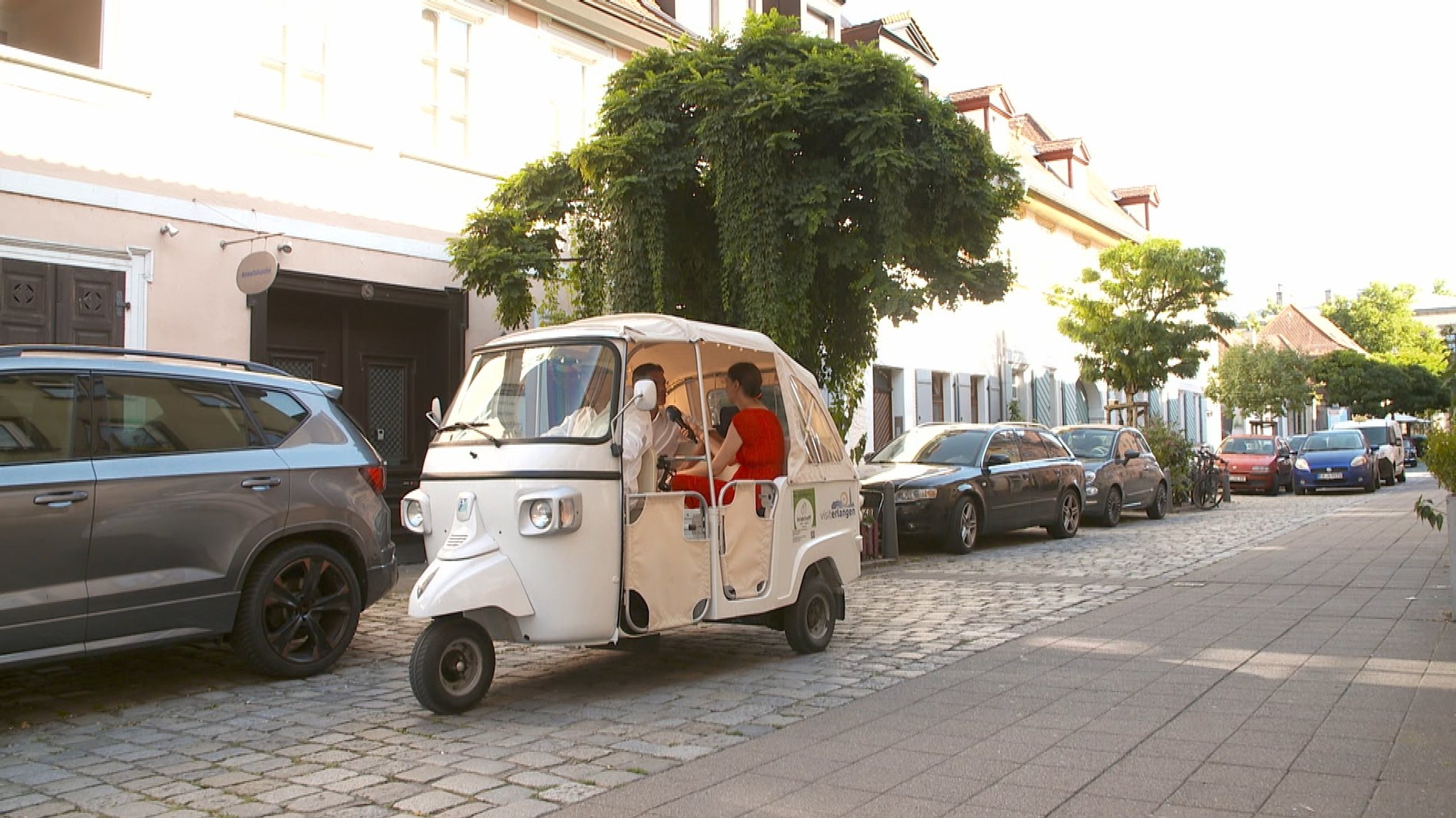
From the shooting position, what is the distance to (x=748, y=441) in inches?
302

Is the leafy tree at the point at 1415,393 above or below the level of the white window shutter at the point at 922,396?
above

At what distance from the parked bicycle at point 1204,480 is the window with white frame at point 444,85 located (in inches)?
624

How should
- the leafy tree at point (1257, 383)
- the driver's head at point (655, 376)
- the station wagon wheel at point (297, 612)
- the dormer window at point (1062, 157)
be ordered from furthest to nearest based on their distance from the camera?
the leafy tree at point (1257, 383), the dormer window at point (1062, 157), the driver's head at point (655, 376), the station wagon wheel at point (297, 612)

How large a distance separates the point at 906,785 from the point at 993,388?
89.1 ft

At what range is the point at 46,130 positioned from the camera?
11.2 metres

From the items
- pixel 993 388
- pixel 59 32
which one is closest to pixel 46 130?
pixel 59 32

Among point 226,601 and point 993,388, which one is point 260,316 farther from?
point 993,388

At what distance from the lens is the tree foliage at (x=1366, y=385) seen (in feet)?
230

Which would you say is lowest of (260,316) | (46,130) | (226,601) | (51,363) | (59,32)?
(226,601)

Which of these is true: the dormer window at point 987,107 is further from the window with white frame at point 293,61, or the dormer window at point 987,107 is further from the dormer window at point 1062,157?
the window with white frame at point 293,61

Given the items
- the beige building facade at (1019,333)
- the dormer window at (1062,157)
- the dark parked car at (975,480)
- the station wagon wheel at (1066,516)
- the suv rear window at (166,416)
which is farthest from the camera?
the dormer window at (1062,157)

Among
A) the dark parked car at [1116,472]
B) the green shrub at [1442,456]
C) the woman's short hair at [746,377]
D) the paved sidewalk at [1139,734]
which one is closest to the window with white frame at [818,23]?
the dark parked car at [1116,472]

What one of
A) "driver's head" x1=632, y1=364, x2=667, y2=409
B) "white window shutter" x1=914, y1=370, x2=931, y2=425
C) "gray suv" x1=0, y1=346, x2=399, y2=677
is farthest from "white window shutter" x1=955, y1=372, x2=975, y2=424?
"gray suv" x1=0, y1=346, x2=399, y2=677

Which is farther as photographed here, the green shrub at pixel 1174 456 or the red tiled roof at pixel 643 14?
the green shrub at pixel 1174 456
